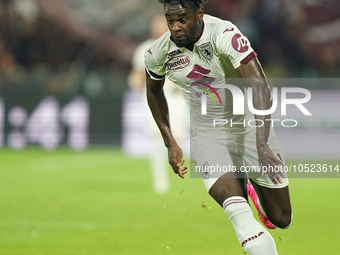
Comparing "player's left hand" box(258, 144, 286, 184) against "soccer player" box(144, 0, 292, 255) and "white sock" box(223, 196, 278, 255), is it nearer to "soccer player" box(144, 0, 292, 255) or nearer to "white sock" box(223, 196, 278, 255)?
"soccer player" box(144, 0, 292, 255)

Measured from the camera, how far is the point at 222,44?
4.27 metres

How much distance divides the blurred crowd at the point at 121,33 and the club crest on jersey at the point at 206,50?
11.9 m

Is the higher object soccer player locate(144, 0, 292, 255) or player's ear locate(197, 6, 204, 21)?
player's ear locate(197, 6, 204, 21)

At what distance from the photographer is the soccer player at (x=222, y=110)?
4.09 m

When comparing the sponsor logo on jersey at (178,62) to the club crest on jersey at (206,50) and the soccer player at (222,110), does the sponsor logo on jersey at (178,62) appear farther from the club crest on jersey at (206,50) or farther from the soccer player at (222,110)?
the club crest on jersey at (206,50)

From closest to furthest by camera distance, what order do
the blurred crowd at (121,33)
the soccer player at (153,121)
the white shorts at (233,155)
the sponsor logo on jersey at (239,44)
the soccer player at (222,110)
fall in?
the soccer player at (222,110)
the sponsor logo on jersey at (239,44)
the white shorts at (233,155)
the soccer player at (153,121)
the blurred crowd at (121,33)

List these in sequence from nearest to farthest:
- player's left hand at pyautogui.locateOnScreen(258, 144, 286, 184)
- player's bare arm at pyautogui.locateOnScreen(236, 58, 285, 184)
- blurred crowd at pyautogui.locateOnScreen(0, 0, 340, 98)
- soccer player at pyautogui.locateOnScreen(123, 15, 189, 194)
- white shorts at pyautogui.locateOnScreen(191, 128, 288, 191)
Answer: player's left hand at pyautogui.locateOnScreen(258, 144, 286, 184)
player's bare arm at pyautogui.locateOnScreen(236, 58, 285, 184)
white shorts at pyautogui.locateOnScreen(191, 128, 288, 191)
soccer player at pyautogui.locateOnScreen(123, 15, 189, 194)
blurred crowd at pyautogui.locateOnScreen(0, 0, 340, 98)

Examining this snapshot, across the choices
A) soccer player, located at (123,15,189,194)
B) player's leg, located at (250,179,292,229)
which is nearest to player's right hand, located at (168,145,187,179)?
player's leg, located at (250,179,292,229)

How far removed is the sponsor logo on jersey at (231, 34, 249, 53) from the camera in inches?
165

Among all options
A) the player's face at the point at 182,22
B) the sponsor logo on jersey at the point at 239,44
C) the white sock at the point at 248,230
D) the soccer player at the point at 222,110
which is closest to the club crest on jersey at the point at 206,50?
the soccer player at the point at 222,110

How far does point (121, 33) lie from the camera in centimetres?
1855

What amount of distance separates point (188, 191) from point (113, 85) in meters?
5.56

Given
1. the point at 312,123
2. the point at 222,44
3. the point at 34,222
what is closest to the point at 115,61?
the point at 312,123

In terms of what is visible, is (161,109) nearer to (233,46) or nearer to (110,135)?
(233,46)
